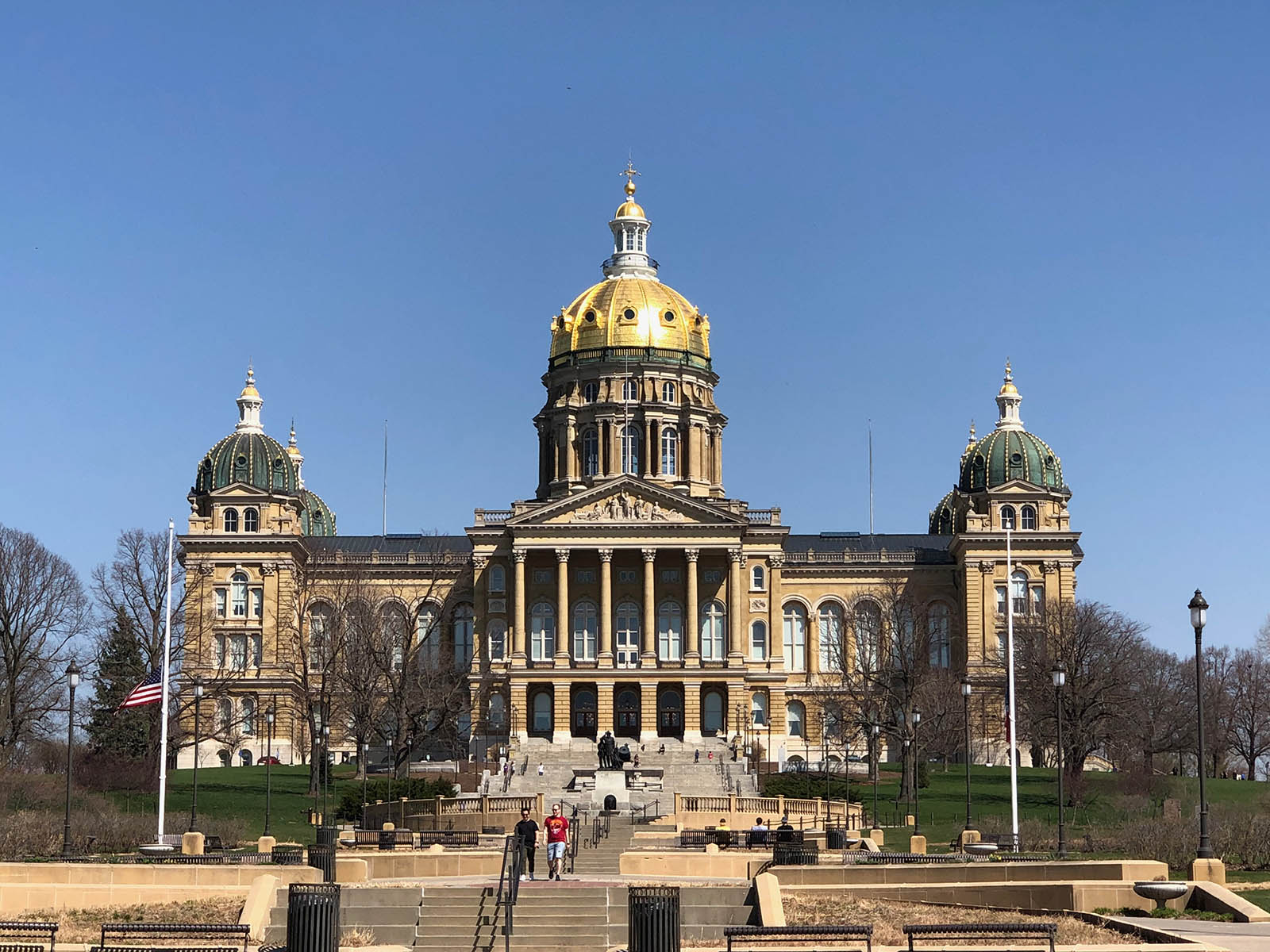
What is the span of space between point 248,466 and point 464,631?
16.1m

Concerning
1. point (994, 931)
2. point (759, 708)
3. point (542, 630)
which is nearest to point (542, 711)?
point (542, 630)

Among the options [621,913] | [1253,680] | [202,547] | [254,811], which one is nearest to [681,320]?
[202,547]

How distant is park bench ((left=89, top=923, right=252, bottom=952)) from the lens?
104ft

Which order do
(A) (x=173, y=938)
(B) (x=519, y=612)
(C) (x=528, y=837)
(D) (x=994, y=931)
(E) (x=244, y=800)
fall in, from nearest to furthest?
(D) (x=994, y=931), (A) (x=173, y=938), (C) (x=528, y=837), (E) (x=244, y=800), (B) (x=519, y=612)

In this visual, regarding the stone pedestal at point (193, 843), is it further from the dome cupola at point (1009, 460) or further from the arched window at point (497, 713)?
the dome cupola at point (1009, 460)

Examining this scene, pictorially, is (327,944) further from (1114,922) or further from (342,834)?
(342,834)

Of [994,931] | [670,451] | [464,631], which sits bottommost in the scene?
[994,931]

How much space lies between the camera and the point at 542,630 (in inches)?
4341

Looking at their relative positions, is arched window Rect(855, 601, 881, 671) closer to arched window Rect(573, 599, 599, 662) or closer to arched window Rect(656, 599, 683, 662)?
arched window Rect(656, 599, 683, 662)

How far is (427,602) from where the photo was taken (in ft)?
397

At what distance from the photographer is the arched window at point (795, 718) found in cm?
12100

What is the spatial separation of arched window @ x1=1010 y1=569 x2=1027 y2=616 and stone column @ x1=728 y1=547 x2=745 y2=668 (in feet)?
59.3

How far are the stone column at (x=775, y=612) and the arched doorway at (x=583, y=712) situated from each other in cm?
1090

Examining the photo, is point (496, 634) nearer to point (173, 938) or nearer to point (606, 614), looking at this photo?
point (606, 614)
